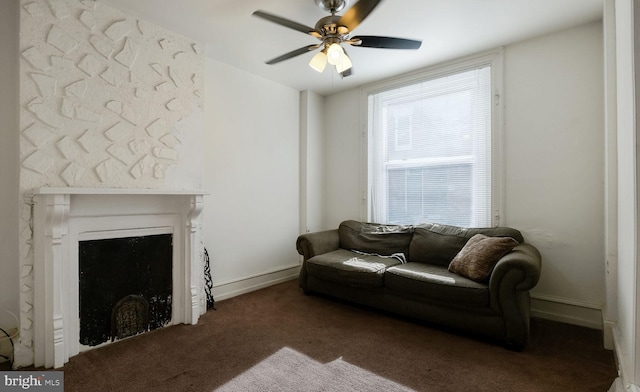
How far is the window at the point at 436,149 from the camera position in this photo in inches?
129

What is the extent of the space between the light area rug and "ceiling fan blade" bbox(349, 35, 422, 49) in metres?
2.31

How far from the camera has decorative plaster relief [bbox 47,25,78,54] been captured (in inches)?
85.4

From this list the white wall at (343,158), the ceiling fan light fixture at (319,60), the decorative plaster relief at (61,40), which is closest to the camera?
the decorative plaster relief at (61,40)

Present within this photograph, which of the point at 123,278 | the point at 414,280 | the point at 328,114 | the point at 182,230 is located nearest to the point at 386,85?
the point at 328,114

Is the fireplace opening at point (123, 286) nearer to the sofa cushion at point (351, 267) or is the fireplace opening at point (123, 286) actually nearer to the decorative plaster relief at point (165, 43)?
the sofa cushion at point (351, 267)

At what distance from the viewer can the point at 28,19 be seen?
208 cm

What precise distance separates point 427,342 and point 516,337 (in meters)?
0.63

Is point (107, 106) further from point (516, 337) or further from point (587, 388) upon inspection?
point (587, 388)

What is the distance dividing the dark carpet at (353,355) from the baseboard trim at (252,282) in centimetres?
41

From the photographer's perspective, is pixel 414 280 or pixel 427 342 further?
pixel 414 280

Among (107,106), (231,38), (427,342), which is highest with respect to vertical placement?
(231,38)

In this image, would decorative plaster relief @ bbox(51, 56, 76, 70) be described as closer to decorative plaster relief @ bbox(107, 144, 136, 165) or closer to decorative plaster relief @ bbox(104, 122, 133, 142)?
decorative plaster relief @ bbox(104, 122, 133, 142)

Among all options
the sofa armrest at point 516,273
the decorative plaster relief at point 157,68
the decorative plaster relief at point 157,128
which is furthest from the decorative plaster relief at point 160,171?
the sofa armrest at point 516,273

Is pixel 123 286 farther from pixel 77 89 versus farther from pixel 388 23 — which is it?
pixel 388 23
